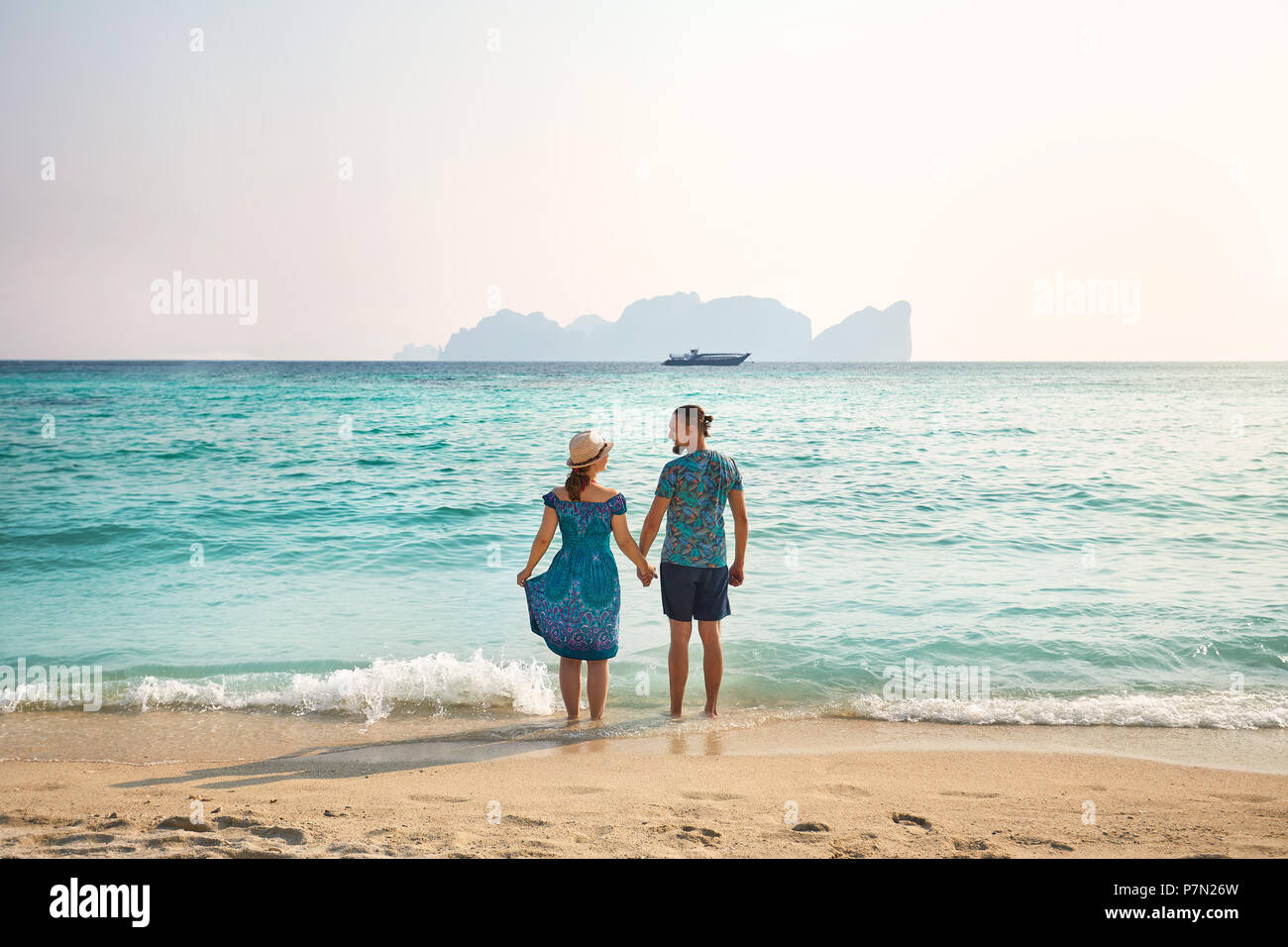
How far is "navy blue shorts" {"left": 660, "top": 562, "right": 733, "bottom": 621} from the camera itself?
16.3ft

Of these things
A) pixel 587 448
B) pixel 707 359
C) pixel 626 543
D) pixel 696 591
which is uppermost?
pixel 707 359

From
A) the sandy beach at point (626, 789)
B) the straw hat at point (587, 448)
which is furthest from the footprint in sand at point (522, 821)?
the straw hat at point (587, 448)

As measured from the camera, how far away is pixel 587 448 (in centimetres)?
455

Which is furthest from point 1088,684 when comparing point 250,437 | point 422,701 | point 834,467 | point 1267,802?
point 250,437

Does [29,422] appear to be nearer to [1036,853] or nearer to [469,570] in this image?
[469,570]

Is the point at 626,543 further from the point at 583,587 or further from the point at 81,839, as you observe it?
the point at 81,839

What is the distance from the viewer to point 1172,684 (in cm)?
577

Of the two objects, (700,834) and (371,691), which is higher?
(700,834)

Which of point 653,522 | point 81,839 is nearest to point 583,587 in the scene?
point 653,522

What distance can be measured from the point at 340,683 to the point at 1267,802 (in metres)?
5.41

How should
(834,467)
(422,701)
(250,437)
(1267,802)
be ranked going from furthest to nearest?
(250,437), (834,467), (422,701), (1267,802)

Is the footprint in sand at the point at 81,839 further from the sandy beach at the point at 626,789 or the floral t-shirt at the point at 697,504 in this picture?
the floral t-shirt at the point at 697,504

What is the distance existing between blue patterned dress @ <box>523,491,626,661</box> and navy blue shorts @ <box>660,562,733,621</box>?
1.21 ft

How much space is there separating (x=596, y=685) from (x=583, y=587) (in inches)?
28.0
